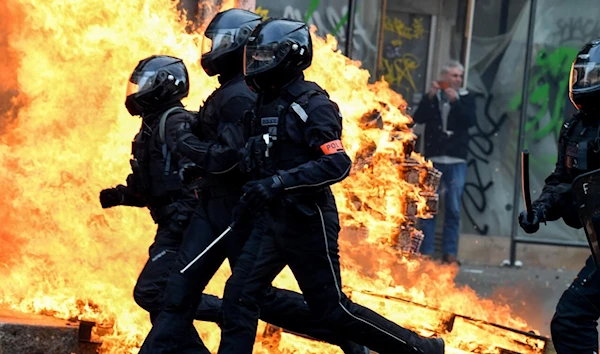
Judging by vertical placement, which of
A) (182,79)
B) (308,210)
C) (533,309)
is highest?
(182,79)

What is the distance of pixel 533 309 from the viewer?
10211 mm

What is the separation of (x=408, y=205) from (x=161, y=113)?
7.68 ft

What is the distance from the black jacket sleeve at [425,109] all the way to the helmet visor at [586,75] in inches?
225

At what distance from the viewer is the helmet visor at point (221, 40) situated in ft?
21.6

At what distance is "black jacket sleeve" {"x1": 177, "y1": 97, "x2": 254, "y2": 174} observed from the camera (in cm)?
613

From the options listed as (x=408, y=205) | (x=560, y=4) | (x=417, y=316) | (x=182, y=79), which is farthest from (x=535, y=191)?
(x=182, y=79)

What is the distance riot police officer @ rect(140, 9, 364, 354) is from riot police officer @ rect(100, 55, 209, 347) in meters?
0.15

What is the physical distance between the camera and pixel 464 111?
12000mm

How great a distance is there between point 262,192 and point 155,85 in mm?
1434

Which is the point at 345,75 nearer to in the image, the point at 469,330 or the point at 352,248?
the point at 352,248

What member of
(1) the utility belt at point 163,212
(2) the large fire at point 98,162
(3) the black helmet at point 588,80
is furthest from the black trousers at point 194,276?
(3) the black helmet at point 588,80

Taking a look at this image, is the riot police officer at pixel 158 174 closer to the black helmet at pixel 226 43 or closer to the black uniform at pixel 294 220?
the black helmet at pixel 226 43

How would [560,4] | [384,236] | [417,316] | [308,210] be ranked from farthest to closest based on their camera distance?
[560,4] < [384,236] < [417,316] < [308,210]

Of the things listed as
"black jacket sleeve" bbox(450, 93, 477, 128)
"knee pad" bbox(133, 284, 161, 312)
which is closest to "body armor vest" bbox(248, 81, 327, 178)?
"knee pad" bbox(133, 284, 161, 312)
